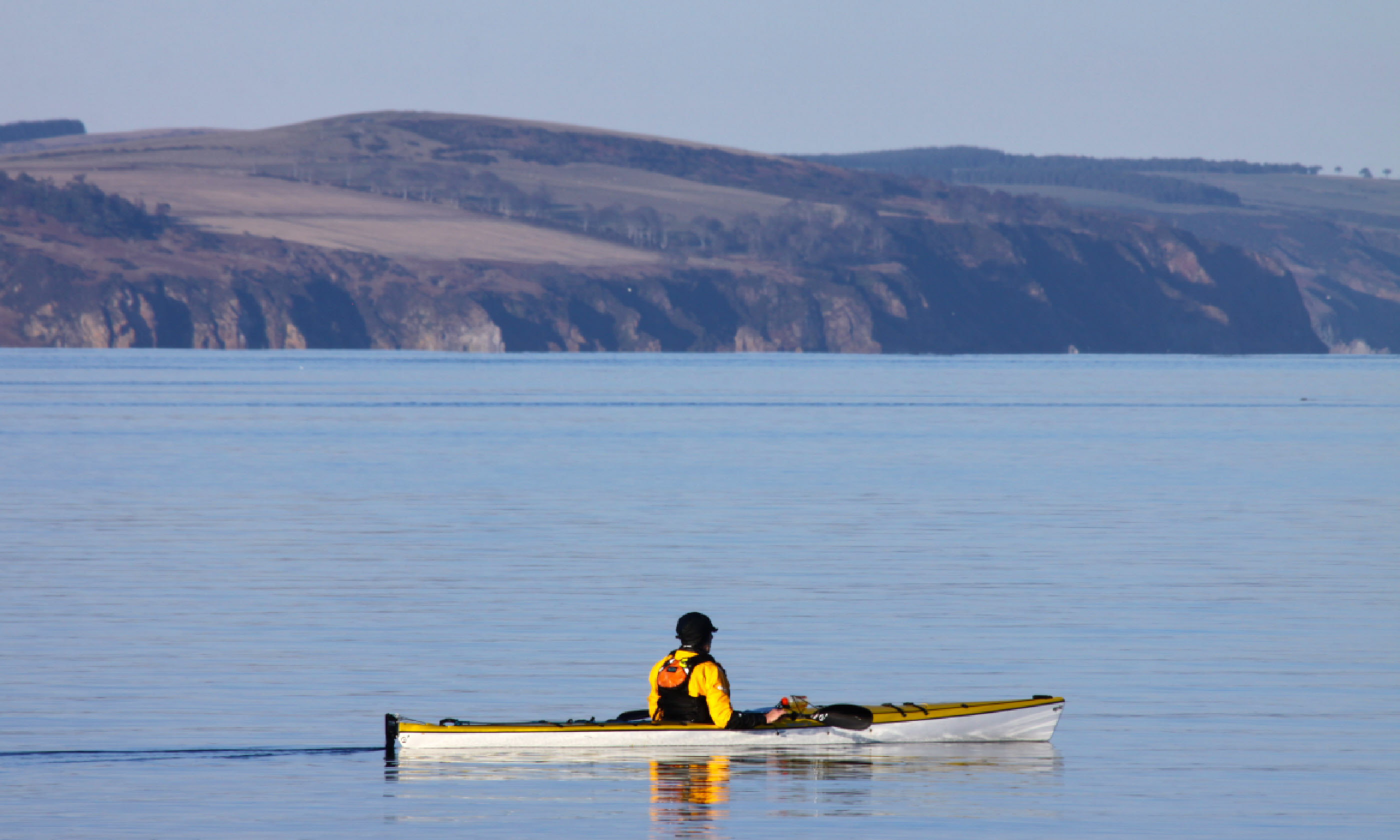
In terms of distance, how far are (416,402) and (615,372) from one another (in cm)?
8123

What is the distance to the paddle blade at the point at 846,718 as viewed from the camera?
19.4 metres

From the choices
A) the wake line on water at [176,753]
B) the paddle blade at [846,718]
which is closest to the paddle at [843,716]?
the paddle blade at [846,718]

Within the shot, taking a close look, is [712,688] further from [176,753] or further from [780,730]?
[176,753]

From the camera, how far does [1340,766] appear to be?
19406 millimetres

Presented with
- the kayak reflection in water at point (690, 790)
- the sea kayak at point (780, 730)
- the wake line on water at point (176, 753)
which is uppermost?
the sea kayak at point (780, 730)

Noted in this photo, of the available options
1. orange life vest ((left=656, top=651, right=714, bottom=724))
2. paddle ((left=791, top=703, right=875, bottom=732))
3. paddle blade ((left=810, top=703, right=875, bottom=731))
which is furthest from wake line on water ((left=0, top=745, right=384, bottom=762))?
paddle blade ((left=810, top=703, right=875, bottom=731))

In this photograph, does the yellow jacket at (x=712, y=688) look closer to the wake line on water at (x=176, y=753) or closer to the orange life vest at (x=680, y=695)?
the orange life vest at (x=680, y=695)

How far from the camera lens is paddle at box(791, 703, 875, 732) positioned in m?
19.4

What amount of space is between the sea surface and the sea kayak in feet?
0.64

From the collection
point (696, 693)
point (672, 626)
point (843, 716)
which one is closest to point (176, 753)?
point (696, 693)

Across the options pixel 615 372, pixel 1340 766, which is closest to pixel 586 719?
pixel 1340 766

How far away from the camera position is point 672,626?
2875cm

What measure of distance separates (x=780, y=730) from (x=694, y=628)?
5.23 ft

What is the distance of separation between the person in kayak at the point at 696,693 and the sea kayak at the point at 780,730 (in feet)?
0.30
